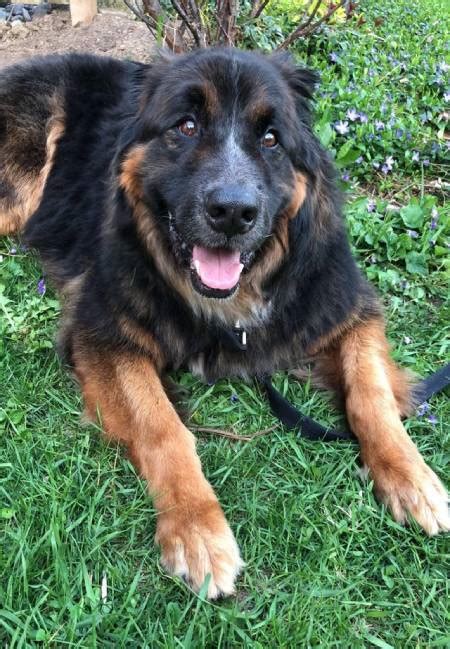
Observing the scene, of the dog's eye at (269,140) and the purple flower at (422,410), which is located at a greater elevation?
the dog's eye at (269,140)

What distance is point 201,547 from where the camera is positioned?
7.13ft

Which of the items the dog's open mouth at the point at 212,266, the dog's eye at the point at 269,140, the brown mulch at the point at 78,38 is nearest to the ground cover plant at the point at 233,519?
the dog's open mouth at the point at 212,266

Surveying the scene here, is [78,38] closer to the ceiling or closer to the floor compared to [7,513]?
closer to the ceiling

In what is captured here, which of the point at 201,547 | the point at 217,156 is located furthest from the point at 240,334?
the point at 201,547

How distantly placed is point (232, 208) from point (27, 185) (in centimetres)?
260

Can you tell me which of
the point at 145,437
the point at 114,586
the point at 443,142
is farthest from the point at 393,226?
the point at 114,586

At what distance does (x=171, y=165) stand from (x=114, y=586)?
69.5 inches

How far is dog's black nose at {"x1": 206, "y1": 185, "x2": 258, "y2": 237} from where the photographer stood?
246 cm

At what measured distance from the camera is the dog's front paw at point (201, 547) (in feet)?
6.92

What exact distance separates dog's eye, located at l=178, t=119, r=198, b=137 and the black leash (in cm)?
95

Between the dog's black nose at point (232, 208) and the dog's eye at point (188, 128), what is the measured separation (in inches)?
17.3

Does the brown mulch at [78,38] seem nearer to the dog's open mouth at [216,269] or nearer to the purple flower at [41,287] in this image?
the purple flower at [41,287]

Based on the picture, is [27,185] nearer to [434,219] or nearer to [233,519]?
[434,219]

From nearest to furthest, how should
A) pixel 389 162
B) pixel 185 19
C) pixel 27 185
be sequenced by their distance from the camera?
pixel 27 185 < pixel 185 19 < pixel 389 162
